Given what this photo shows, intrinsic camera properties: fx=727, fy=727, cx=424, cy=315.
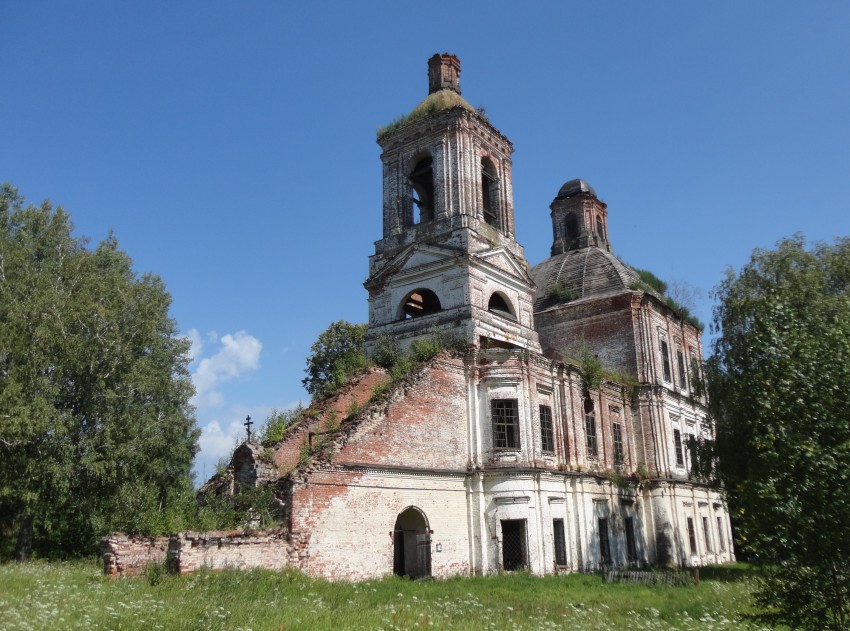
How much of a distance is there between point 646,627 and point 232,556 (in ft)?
24.3

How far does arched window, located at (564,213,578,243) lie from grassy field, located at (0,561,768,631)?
22.0 metres

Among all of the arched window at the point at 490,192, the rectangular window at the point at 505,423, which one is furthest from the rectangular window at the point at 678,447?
the arched window at the point at 490,192

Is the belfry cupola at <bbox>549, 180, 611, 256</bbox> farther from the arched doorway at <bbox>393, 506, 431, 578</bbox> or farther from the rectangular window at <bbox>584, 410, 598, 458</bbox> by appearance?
the arched doorway at <bbox>393, 506, 431, 578</bbox>

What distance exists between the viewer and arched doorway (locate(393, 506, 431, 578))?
59.5 feet

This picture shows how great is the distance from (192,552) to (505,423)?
31.7 ft

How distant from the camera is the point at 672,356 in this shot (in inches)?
1169

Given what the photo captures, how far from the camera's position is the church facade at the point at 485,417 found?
1702cm

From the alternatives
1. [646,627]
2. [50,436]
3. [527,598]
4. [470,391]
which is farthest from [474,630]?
[50,436]

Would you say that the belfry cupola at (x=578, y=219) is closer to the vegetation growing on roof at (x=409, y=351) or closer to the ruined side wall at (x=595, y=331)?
the ruined side wall at (x=595, y=331)

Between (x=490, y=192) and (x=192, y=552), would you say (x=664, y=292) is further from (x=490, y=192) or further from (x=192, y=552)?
(x=192, y=552)

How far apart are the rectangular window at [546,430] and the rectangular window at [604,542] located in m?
3.49

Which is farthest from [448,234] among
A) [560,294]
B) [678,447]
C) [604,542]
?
[678,447]

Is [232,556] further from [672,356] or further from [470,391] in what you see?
[672,356]

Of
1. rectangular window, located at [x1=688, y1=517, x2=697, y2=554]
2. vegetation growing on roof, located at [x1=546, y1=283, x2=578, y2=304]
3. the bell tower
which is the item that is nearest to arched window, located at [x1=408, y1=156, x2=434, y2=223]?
the bell tower
